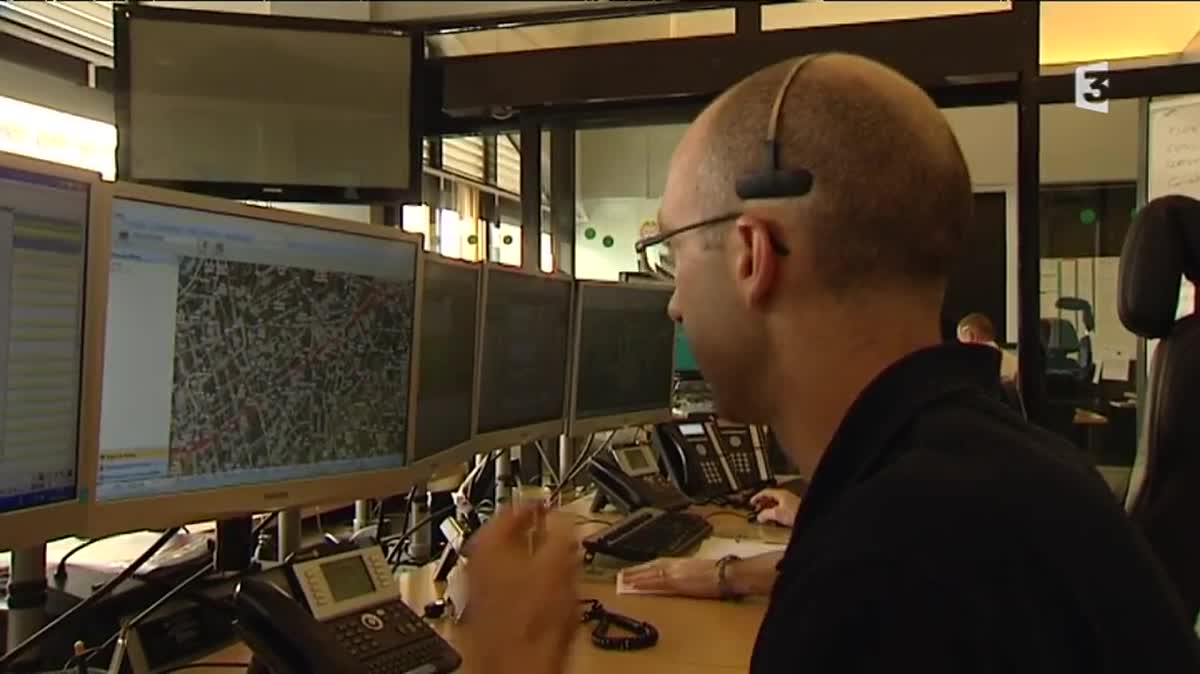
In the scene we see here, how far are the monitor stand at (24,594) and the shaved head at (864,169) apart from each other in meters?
0.87

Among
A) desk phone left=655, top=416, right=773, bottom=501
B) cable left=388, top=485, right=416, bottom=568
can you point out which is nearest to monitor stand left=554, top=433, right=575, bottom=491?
→ desk phone left=655, top=416, right=773, bottom=501

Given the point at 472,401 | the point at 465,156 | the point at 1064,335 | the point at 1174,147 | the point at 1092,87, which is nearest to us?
the point at 472,401

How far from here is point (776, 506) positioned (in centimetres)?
245

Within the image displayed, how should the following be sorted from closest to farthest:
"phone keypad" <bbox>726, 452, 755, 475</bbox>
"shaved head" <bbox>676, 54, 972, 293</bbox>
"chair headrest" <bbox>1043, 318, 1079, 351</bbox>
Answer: "shaved head" <bbox>676, 54, 972, 293</bbox> < "phone keypad" <bbox>726, 452, 755, 475</bbox> < "chair headrest" <bbox>1043, 318, 1079, 351</bbox>

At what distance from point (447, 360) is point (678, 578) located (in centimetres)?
55

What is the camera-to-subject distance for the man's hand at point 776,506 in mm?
2391

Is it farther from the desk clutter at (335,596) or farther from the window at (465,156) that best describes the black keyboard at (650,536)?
the window at (465,156)

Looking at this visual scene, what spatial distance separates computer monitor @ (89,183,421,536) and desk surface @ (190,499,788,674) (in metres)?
0.24

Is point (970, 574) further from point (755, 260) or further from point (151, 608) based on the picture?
point (151, 608)

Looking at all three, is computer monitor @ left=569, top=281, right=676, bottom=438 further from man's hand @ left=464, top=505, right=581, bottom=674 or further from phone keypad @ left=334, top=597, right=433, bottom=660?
man's hand @ left=464, top=505, right=581, bottom=674

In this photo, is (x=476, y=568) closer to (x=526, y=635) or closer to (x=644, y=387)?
(x=526, y=635)

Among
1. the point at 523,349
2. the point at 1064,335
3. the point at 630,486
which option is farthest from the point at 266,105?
the point at 1064,335

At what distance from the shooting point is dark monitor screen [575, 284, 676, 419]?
2.46 m

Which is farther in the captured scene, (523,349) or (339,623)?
(523,349)
